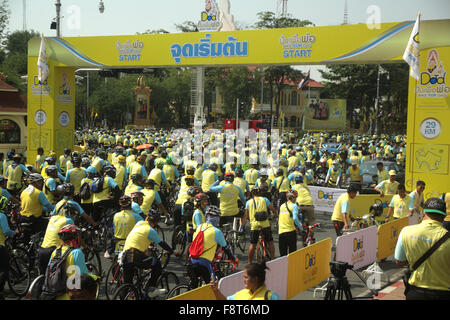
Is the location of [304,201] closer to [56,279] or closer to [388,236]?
[388,236]

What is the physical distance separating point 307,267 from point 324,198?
864 centimetres

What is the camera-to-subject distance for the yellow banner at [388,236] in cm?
1250

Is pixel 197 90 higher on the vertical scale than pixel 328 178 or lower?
higher

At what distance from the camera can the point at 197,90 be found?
4959cm

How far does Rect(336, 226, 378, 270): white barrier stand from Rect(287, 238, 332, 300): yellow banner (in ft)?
0.98

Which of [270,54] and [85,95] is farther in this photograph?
[85,95]

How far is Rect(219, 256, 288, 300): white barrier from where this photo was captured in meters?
7.48

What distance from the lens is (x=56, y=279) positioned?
6.70m

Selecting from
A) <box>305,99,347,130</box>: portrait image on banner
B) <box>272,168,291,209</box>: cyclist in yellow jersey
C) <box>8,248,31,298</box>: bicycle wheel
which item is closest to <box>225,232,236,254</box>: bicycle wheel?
<box>272,168,291,209</box>: cyclist in yellow jersey

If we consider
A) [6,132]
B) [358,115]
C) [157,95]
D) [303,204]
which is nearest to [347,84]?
[358,115]

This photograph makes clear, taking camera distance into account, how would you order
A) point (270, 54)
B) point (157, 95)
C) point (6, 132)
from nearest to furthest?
point (270, 54) < point (6, 132) < point (157, 95)

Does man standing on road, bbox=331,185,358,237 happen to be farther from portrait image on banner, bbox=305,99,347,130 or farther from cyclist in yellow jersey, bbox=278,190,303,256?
portrait image on banner, bbox=305,99,347,130
